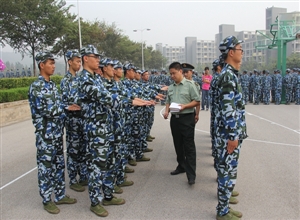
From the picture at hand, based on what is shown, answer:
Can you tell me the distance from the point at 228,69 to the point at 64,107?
85.4 inches

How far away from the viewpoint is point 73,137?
13.8 feet

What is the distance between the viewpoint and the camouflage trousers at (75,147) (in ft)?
13.7

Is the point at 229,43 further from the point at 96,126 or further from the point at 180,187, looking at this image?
the point at 180,187

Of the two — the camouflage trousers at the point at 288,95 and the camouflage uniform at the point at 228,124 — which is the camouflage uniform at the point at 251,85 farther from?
the camouflage uniform at the point at 228,124

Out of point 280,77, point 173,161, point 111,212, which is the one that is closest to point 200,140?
point 173,161

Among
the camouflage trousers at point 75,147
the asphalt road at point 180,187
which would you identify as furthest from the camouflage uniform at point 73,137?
the asphalt road at point 180,187

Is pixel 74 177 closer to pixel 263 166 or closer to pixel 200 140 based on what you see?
pixel 263 166

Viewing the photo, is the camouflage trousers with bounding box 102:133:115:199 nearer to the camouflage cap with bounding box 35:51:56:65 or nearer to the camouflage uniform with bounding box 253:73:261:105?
the camouflage cap with bounding box 35:51:56:65

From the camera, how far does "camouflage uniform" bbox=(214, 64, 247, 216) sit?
10.1 feet

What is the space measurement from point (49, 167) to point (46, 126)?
0.56m

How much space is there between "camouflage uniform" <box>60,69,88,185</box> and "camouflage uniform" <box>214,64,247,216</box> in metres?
2.06

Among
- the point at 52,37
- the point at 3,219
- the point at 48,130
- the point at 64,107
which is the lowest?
the point at 3,219

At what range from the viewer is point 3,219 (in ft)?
11.6

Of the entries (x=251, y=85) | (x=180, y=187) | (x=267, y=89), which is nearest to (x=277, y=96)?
(x=267, y=89)
